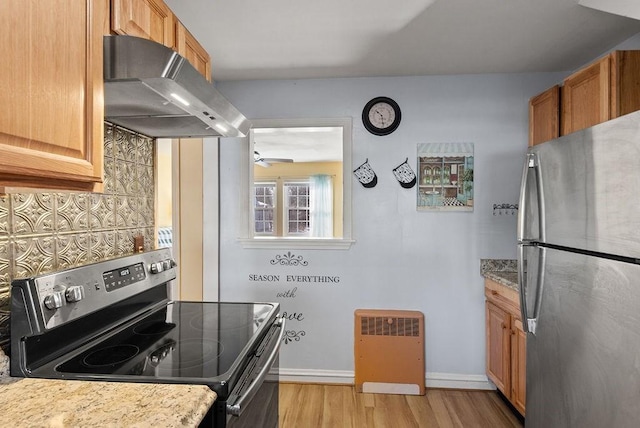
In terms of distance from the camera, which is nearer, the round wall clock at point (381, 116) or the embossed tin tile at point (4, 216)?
the embossed tin tile at point (4, 216)

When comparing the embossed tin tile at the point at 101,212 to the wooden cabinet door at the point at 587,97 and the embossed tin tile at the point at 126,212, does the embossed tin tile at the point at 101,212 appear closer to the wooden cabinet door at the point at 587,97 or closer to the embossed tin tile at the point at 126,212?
the embossed tin tile at the point at 126,212

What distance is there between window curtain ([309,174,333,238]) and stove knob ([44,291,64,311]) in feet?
19.2

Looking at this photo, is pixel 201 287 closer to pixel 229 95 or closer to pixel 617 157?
pixel 229 95

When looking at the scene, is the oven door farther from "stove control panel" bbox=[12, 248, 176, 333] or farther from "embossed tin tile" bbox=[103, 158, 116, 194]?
"embossed tin tile" bbox=[103, 158, 116, 194]

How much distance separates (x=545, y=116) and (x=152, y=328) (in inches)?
104

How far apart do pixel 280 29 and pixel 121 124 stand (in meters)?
1.06

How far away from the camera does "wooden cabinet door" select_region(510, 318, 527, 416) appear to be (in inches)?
87.0

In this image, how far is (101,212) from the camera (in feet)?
5.09

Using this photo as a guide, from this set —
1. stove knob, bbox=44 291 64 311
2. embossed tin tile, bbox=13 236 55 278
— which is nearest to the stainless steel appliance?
stove knob, bbox=44 291 64 311

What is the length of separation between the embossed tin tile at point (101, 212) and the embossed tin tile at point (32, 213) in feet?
0.71

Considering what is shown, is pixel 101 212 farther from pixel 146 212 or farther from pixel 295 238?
pixel 295 238

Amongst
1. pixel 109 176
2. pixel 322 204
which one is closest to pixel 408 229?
pixel 109 176

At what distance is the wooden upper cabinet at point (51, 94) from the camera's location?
0.77 metres

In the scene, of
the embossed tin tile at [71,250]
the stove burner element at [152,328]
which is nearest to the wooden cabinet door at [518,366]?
the stove burner element at [152,328]
